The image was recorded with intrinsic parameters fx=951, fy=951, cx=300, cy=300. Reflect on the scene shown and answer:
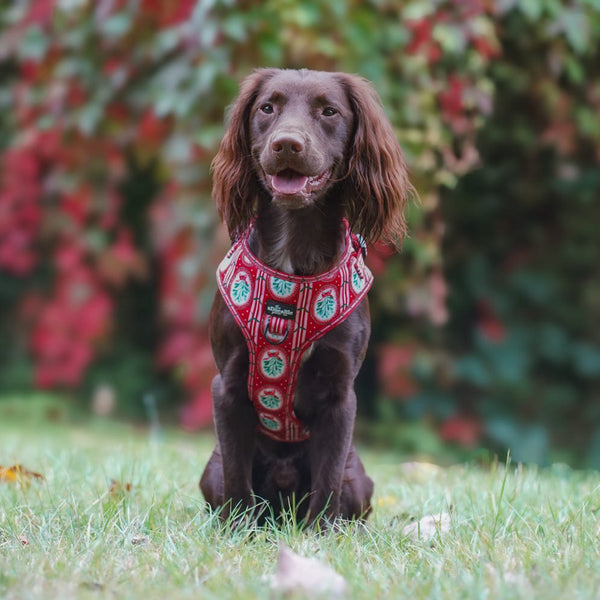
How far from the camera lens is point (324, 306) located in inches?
96.6

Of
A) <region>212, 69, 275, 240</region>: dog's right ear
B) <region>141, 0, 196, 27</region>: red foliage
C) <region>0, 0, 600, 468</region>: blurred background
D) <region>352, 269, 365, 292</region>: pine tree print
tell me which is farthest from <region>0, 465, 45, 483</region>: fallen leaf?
<region>141, 0, 196, 27</region>: red foliage

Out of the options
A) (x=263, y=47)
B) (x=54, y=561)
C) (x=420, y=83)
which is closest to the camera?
(x=54, y=561)

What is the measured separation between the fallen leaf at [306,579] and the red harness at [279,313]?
720 millimetres

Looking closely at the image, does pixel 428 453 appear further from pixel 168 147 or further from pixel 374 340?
pixel 168 147

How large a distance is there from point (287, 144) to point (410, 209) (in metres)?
3.10

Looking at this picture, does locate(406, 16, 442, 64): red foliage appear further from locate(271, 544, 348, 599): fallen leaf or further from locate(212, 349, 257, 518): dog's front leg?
locate(271, 544, 348, 599): fallen leaf

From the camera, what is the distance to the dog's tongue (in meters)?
2.36

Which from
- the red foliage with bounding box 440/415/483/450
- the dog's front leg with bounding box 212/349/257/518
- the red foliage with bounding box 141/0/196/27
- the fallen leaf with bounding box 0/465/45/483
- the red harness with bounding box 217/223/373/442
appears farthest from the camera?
the red foliage with bounding box 440/415/483/450

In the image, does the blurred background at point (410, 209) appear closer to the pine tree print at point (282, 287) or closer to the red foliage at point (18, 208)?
the red foliage at point (18, 208)

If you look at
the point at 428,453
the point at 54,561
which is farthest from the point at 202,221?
the point at 54,561

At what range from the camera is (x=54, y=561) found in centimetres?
195

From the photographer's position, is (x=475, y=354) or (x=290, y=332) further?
(x=475, y=354)

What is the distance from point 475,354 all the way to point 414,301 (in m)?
1.17

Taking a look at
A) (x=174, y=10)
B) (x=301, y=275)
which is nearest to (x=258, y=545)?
(x=301, y=275)
